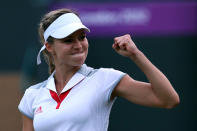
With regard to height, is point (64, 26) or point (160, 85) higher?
point (64, 26)

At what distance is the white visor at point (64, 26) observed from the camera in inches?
122

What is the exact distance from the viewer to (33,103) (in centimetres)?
325

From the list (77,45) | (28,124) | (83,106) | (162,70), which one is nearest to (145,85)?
(83,106)

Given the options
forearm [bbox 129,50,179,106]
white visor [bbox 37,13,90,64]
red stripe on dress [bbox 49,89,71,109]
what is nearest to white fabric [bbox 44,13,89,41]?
white visor [bbox 37,13,90,64]

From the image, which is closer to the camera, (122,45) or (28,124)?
(122,45)

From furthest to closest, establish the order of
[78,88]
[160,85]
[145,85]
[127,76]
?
[78,88] → [127,76] → [145,85] → [160,85]

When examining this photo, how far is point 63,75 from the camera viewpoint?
329 centimetres

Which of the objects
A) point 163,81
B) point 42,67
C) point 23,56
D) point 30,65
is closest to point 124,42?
point 163,81

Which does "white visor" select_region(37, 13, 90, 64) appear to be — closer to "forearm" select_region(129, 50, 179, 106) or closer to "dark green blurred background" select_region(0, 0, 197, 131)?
"forearm" select_region(129, 50, 179, 106)

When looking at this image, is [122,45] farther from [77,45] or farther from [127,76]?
[77,45]

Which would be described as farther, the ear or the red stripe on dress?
the ear

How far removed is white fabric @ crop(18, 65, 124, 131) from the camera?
2961mm

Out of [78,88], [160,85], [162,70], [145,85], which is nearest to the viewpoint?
[160,85]

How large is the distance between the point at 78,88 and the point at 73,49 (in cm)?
23
